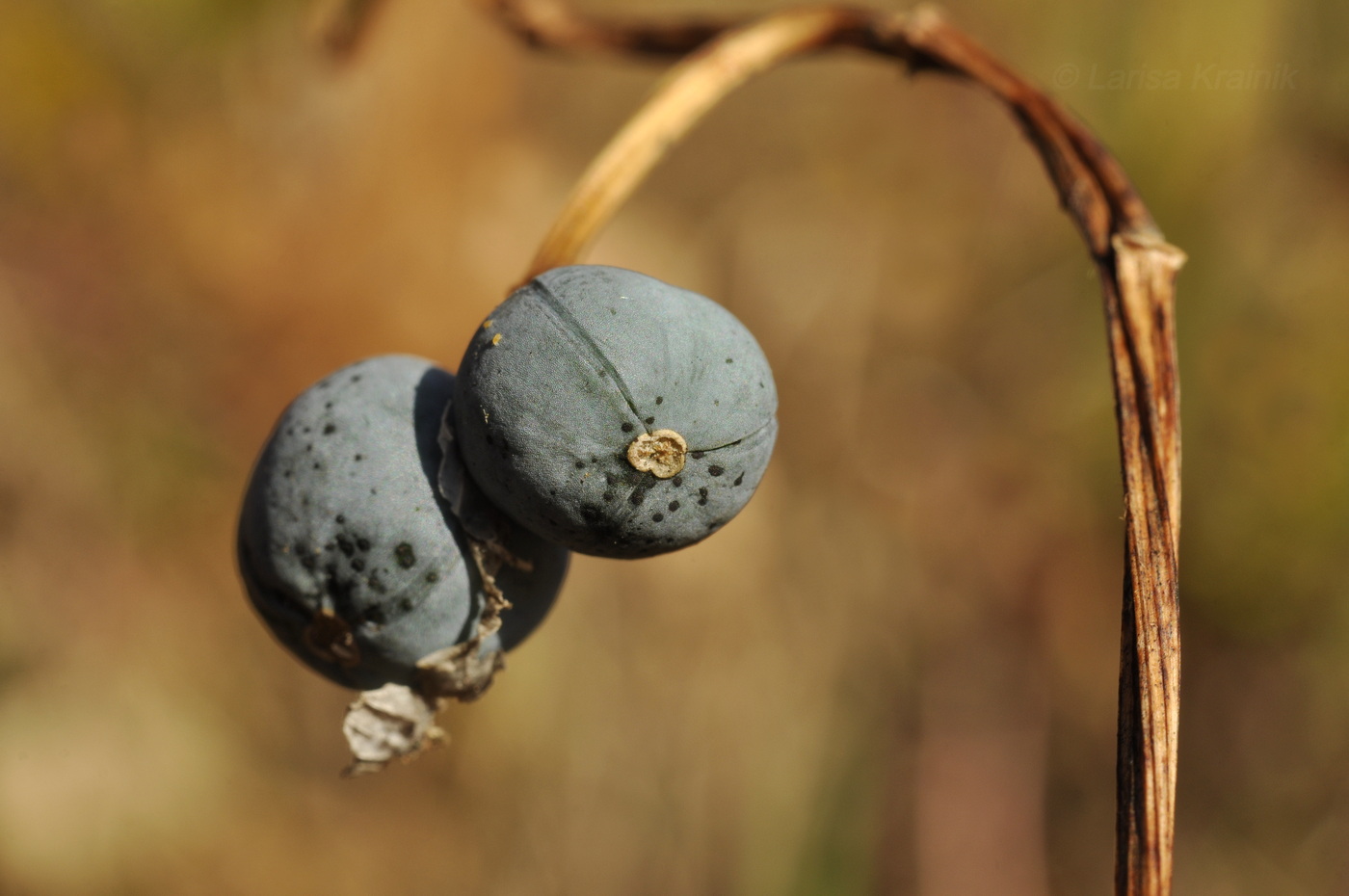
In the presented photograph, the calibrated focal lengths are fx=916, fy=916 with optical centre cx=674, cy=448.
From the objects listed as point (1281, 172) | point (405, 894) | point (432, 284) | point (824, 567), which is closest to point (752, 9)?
point (432, 284)

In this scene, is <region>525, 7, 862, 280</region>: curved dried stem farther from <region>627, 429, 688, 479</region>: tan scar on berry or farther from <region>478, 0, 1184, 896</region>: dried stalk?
<region>627, 429, 688, 479</region>: tan scar on berry

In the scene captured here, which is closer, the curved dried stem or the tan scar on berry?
the tan scar on berry

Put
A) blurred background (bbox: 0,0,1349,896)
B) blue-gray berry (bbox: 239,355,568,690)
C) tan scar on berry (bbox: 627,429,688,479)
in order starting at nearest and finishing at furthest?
tan scar on berry (bbox: 627,429,688,479) < blue-gray berry (bbox: 239,355,568,690) < blurred background (bbox: 0,0,1349,896)

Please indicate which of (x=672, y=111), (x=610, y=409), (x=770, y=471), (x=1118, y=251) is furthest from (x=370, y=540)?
(x=770, y=471)

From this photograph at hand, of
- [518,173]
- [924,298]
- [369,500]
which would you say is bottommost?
[369,500]

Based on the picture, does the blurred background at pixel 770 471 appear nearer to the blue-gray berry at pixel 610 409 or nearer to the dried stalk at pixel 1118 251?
the dried stalk at pixel 1118 251

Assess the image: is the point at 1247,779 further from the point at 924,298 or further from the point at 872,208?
the point at 872,208

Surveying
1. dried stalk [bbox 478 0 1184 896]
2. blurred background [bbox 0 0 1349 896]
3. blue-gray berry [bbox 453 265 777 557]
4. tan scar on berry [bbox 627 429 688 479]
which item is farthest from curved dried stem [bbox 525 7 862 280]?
blurred background [bbox 0 0 1349 896]

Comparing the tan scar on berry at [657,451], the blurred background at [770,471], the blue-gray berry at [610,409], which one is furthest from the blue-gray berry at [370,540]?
the blurred background at [770,471]
